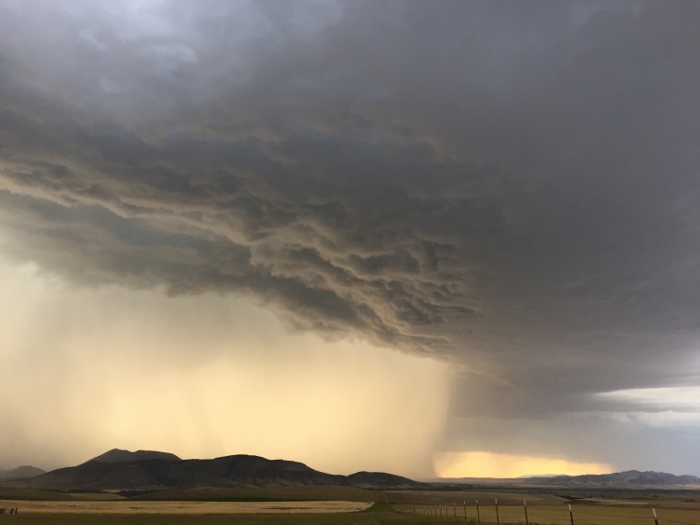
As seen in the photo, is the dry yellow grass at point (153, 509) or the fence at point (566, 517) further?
the dry yellow grass at point (153, 509)

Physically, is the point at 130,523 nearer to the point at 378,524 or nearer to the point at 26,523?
the point at 26,523

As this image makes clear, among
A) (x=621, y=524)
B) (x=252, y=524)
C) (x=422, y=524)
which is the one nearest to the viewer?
(x=422, y=524)

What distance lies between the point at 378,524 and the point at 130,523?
3524cm

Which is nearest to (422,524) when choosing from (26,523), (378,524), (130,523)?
(378,524)

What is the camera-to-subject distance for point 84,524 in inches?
2891

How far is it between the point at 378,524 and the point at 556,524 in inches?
896

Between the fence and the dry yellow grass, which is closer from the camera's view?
the fence

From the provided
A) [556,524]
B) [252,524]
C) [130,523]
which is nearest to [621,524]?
[556,524]

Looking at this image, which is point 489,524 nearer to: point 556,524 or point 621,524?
point 556,524

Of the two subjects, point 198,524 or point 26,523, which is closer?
point 26,523

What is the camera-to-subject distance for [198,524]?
74.5m

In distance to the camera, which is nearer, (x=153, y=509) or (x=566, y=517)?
(x=566, y=517)

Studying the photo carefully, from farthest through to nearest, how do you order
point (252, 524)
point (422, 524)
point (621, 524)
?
1. point (252, 524)
2. point (621, 524)
3. point (422, 524)

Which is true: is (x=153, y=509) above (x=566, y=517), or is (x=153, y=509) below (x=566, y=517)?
below
